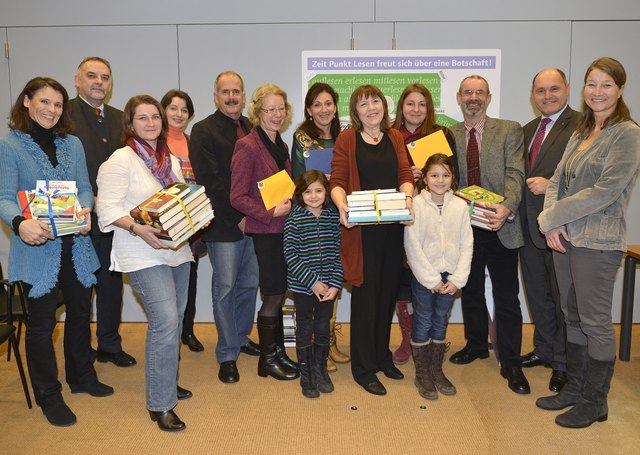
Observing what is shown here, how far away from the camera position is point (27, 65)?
15.0 feet

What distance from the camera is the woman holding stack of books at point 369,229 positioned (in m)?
3.09

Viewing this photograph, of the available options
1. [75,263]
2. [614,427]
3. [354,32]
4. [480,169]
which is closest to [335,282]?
[480,169]

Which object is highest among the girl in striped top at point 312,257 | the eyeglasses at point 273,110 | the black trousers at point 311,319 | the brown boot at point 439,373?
the eyeglasses at point 273,110

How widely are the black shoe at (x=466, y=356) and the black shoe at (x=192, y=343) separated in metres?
1.88

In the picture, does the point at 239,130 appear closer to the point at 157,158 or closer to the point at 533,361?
the point at 157,158

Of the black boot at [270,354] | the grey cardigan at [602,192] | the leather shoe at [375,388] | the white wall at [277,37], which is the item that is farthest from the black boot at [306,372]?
the white wall at [277,37]

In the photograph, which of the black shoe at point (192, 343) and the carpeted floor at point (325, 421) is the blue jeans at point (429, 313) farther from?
the black shoe at point (192, 343)

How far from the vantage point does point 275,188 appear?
3152mm

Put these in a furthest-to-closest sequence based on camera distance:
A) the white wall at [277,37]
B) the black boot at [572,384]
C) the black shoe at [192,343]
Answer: the white wall at [277,37], the black shoe at [192,343], the black boot at [572,384]

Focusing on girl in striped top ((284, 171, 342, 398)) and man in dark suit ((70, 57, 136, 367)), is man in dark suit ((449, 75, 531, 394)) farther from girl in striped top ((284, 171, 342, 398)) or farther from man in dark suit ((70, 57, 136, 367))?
man in dark suit ((70, 57, 136, 367))

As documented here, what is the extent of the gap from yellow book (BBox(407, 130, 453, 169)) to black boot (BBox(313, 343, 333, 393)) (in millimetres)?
1273

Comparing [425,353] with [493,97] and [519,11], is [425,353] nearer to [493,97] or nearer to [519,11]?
[493,97]

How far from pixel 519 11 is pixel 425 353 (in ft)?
9.77

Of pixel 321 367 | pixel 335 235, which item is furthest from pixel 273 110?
pixel 321 367
